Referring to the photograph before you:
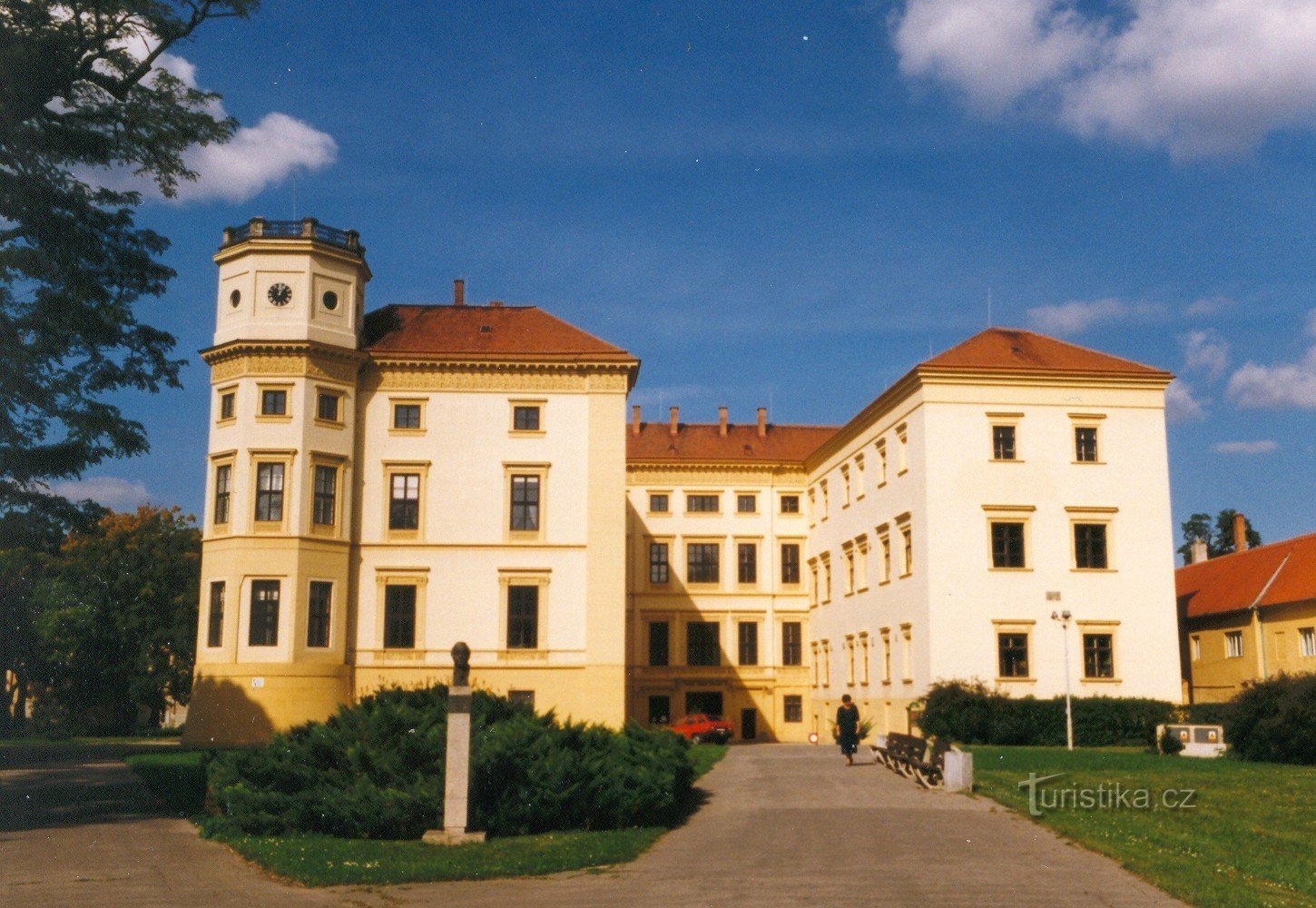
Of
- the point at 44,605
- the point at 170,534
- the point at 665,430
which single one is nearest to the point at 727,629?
the point at 665,430

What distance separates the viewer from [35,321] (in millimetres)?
20625

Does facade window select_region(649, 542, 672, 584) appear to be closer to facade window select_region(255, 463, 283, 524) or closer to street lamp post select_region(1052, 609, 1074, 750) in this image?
street lamp post select_region(1052, 609, 1074, 750)

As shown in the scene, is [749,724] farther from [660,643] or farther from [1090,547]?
[1090,547]

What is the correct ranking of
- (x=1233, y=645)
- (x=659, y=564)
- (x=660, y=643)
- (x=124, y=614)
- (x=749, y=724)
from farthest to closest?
(x=659, y=564)
(x=660, y=643)
(x=749, y=724)
(x=124, y=614)
(x=1233, y=645)

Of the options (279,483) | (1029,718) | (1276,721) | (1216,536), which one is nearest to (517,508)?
(279,483)

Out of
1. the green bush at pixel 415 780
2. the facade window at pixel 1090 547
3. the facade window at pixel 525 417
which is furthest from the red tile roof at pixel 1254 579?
the green bush at pixel 415 780

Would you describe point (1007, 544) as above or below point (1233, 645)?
above

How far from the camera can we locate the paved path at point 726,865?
13.4 m

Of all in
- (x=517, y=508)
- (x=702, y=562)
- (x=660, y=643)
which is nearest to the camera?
(x=517, y=508)

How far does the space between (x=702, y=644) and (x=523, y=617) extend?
2578 cm

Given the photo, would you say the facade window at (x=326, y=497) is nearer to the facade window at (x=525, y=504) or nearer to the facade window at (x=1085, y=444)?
the facade window at (x=525, y=504)

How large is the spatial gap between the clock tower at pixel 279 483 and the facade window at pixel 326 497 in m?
0.04

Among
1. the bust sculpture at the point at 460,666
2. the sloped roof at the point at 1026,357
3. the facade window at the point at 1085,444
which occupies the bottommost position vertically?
the bust sculpture at the point at 460,666

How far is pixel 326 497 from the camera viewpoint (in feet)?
140
